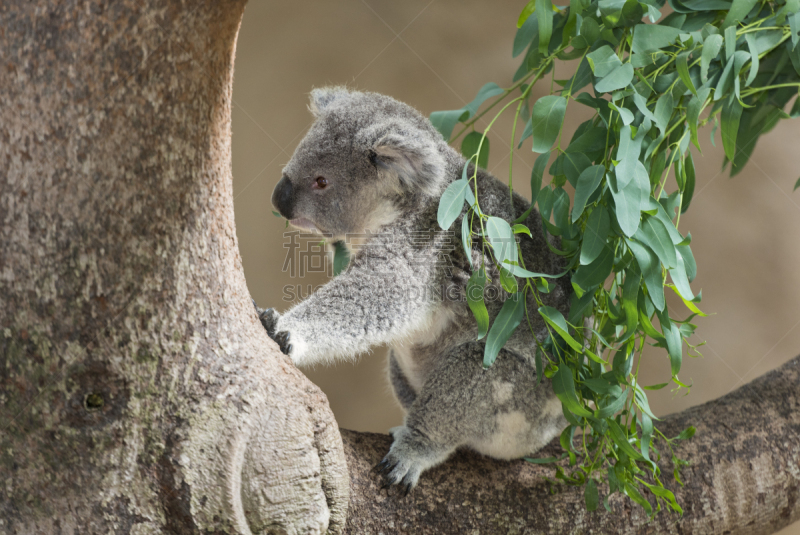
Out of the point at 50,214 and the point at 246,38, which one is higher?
the point at 246,38

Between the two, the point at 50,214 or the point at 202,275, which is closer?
the point at 50,214

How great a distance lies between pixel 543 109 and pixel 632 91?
9.6 inches

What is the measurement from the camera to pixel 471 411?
209cm

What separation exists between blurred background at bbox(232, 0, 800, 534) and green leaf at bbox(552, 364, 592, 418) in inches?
125

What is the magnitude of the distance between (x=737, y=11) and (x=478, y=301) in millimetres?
1213

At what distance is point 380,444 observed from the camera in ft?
6.96

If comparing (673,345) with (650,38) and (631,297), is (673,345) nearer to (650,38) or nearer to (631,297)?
(631,297)

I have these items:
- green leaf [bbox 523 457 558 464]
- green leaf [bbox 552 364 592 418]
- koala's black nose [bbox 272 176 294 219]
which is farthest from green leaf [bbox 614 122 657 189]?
koala's black nose [bbox 272 176 294 219]

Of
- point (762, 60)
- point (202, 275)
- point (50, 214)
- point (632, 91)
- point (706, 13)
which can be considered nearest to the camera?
point (50, 214)

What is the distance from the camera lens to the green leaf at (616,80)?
158cm

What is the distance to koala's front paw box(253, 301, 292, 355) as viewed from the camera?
1.80 metres

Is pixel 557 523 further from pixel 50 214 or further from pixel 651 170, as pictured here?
pixel 50 214

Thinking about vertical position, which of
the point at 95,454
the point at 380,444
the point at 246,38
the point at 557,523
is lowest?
the point at 557,523

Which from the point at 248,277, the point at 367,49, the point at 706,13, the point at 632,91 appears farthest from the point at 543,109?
the point at 248,277
